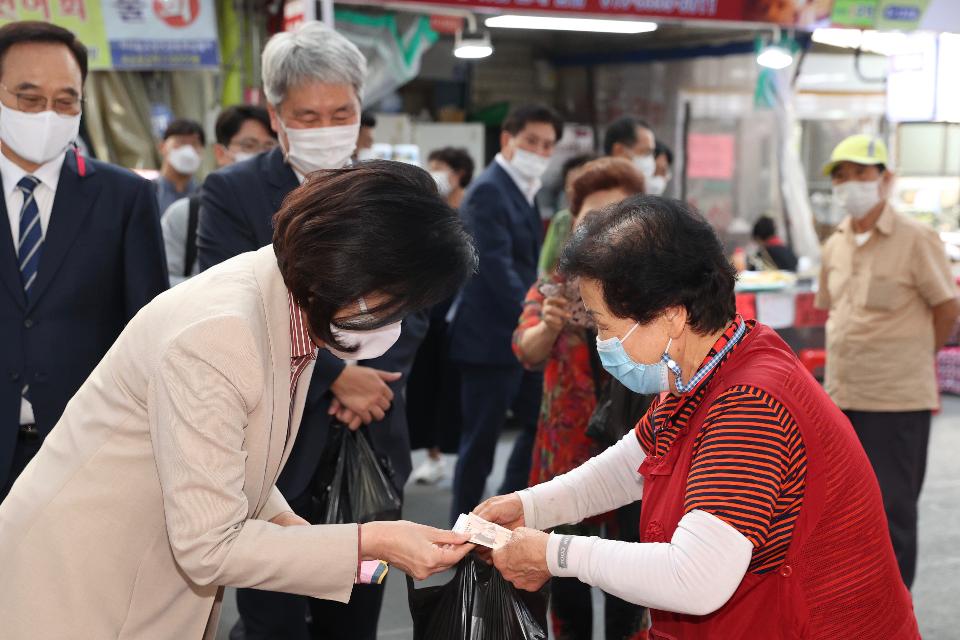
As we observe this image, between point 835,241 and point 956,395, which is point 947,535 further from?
point 956,395

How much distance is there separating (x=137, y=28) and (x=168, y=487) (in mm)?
5442

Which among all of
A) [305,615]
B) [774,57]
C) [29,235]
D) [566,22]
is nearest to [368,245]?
[29,235]

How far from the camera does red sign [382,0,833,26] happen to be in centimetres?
644

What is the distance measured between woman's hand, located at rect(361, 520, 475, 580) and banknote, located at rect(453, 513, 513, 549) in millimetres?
107

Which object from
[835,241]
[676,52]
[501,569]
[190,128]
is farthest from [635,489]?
[676,52]

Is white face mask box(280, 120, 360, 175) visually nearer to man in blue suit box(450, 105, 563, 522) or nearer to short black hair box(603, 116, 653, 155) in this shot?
man in blue suit box(450, 105, 563, 522)

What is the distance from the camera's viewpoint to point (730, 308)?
1.72 m

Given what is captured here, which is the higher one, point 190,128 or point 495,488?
point 190,128

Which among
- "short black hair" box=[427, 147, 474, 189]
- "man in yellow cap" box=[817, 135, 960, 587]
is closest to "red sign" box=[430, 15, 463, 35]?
"short black hair" box=[427, 147, 474, 189]

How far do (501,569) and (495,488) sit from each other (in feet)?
11.4

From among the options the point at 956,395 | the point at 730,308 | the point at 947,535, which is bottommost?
the point at 956,395

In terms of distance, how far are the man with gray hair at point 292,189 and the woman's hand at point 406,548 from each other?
803 mm

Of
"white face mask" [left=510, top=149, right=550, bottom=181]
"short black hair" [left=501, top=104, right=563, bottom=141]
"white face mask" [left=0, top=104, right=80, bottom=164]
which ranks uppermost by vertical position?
"white face mask" [left=0, top=104, right=80, bottom=164]

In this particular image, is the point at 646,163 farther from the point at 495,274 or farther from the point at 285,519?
the point at 285,519
